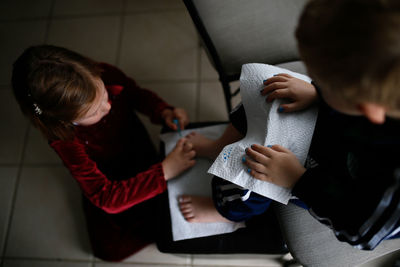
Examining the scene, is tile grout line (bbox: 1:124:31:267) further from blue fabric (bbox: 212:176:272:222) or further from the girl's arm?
blue fabric (bbox: 212:176:272:222)

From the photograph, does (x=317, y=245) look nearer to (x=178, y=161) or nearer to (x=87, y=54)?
(x=178, y=161)

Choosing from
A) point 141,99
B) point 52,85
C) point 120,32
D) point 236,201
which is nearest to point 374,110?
point 236,201

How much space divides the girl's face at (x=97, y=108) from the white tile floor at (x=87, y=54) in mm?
512

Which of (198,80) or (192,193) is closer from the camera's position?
(192,193)

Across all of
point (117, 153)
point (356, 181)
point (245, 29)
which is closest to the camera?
point (356, 181)

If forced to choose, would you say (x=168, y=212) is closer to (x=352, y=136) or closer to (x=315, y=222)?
(x=315, y=222)

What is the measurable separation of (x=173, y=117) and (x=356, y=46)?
0.66m

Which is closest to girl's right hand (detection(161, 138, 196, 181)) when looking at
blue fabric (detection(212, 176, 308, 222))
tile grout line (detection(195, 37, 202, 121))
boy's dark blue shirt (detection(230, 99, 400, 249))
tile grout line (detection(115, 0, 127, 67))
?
blue fabric (detection(212, 176, 308, 222))

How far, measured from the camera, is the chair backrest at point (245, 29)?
0.72m

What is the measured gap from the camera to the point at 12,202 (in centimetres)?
126

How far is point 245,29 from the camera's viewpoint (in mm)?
778

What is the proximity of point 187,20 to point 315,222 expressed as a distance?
1.12 metres

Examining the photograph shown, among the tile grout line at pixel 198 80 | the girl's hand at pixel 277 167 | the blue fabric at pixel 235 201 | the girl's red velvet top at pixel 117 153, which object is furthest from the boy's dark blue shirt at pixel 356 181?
the tile grout line at pixel 198 80

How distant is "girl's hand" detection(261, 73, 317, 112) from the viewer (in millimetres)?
634
